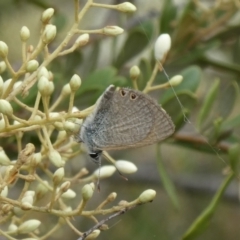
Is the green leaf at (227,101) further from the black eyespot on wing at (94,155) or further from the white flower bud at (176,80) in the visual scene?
the black eyespot on wing at (94,155)

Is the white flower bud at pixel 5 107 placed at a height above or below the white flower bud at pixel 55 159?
above

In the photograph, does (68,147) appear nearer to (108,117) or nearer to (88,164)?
(108,117)

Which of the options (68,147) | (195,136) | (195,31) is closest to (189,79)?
(195,136)

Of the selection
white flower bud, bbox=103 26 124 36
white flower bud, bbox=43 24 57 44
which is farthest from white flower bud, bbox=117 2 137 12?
white flower bud, bbox=43 24 57 44

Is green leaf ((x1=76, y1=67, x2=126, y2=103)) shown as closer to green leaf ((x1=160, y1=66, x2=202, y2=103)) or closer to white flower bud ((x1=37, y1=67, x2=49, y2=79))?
green leaf ((x1=160, y1=66, x2=202, y2=103))

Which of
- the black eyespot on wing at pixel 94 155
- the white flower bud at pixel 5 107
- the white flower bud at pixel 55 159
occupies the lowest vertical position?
the black eyespot on wing at pixel 94 155

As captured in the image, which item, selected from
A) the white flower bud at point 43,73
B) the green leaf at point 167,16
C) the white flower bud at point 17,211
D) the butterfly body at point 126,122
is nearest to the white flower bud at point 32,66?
the white flower bud at point 43,73
